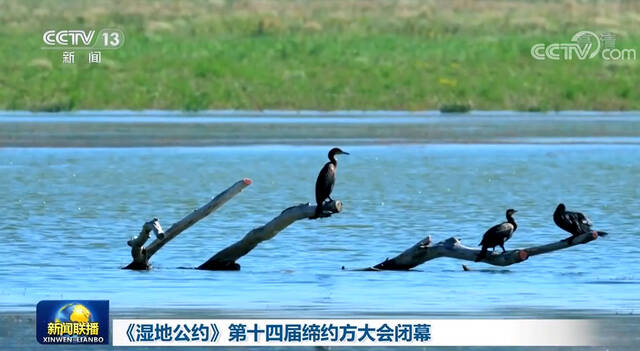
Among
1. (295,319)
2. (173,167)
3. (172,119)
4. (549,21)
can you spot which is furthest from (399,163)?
(549,21)

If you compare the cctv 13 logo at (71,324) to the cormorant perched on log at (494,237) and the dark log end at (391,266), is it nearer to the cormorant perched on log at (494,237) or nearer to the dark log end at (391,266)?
the dark log end at (391,266)

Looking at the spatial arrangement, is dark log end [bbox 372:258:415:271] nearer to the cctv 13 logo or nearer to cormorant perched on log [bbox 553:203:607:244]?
cormorant perched on log [bbox 553:203:607:244]

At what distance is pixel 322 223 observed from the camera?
24.9m

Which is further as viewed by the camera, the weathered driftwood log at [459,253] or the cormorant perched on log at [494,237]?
the cormorant perched on log at [494,237]

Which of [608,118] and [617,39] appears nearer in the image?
[608,118]

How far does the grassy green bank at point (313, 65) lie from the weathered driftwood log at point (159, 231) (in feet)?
109

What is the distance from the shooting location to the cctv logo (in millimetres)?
59594

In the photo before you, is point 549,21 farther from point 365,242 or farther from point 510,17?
point 365,242

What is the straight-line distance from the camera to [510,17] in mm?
68438

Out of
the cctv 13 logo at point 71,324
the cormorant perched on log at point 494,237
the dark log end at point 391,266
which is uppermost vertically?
the cormorant perched on log at point 494,237

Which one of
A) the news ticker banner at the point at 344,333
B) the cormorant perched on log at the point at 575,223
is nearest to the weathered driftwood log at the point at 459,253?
the cormorant perched on log at the point at 575,223

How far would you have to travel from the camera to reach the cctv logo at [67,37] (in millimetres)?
59594

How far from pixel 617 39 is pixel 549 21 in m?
5.71

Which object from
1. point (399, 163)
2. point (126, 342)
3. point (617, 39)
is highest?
point (617, 39)
